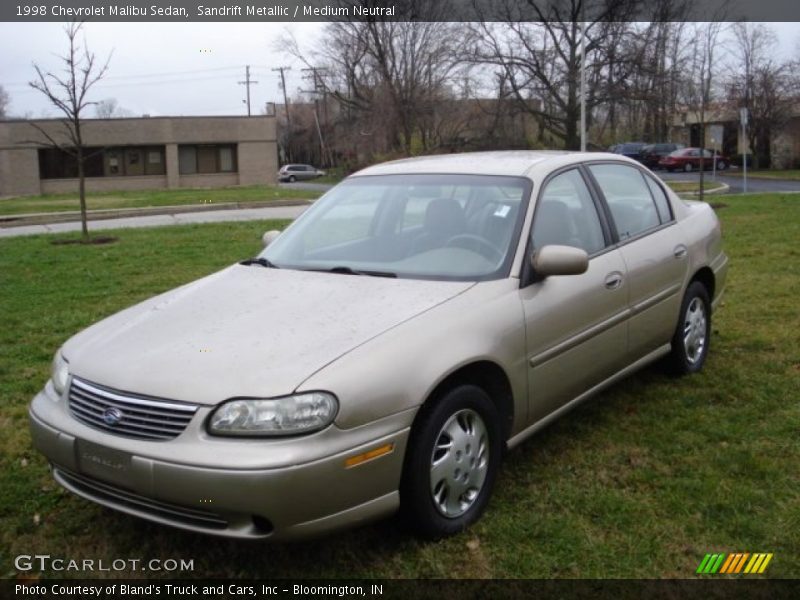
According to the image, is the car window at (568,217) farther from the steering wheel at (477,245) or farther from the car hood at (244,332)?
the car hood at (244,332)

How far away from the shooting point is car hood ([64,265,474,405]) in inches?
114

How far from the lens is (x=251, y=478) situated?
8.82 ft

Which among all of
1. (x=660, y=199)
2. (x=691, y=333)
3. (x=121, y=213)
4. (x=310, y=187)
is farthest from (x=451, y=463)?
(x=310, y=187)

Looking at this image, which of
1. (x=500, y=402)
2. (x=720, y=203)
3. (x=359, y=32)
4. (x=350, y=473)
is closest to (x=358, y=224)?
(x=500, y=402)

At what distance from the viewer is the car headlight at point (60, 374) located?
335 centimetres

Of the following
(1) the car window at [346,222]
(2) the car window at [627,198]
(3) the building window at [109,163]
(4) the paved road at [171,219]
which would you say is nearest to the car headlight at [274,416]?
(1) the car window at [346,222]

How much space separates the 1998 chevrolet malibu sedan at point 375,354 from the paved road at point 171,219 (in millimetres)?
13496

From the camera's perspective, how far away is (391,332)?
3.11 metres

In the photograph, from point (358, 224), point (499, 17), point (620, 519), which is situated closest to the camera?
point (620, 519)

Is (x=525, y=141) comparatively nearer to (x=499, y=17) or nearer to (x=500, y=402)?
(x=499, y=17)

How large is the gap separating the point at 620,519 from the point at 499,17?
3809cm

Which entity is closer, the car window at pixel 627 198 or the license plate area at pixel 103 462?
the license plate area at pixel 103 462

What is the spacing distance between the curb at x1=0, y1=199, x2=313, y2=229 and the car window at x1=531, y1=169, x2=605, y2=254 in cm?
1757

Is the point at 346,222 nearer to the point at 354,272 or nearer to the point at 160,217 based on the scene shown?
the point at 354,272
